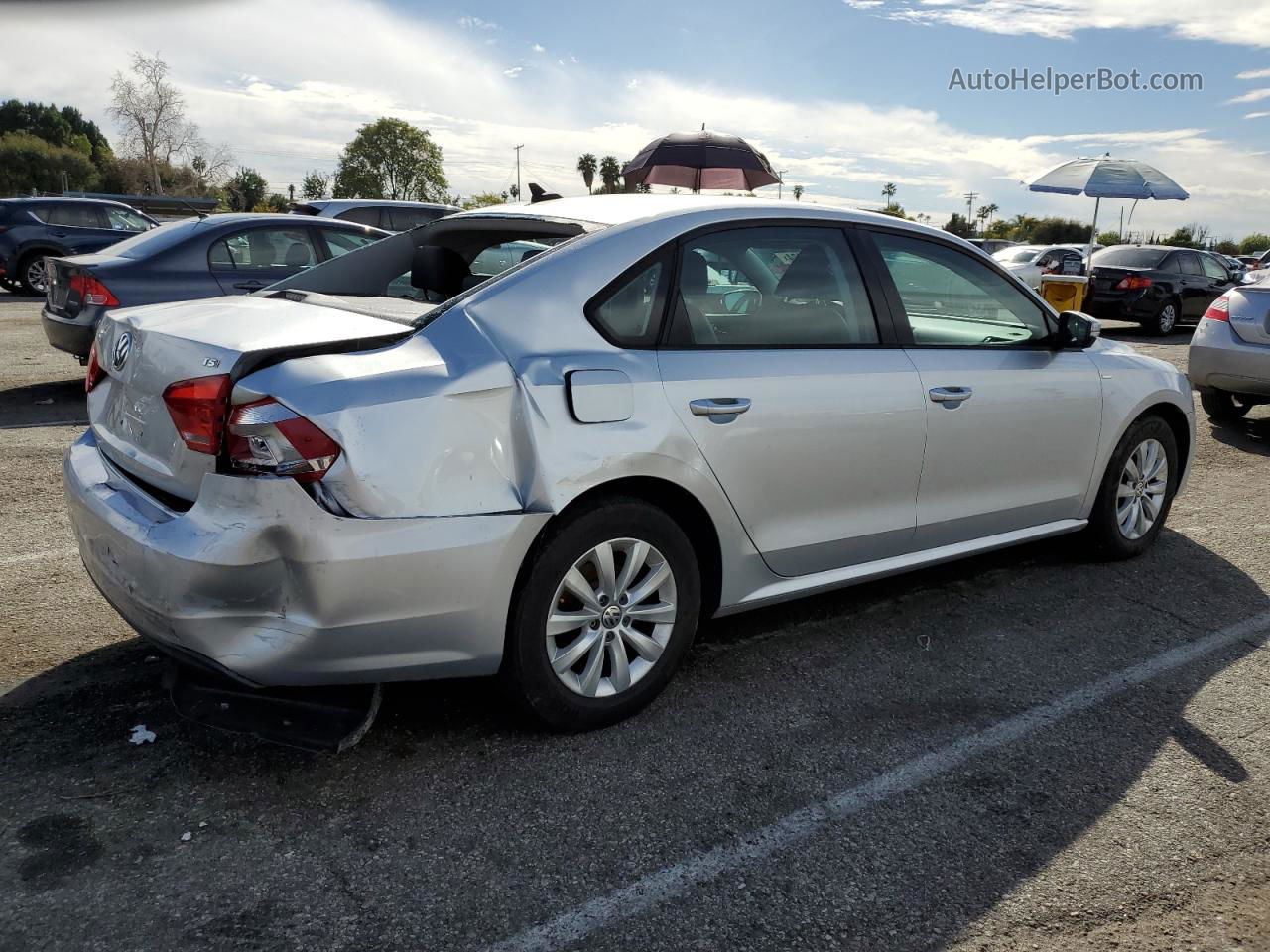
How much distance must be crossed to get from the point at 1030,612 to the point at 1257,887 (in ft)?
6.08

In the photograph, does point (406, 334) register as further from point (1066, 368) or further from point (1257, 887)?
point (1066, 368)

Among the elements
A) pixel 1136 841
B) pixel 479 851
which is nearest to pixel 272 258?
pixel 479 851

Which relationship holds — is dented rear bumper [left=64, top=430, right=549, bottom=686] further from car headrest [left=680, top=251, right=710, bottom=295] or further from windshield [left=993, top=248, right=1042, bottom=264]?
windshield [left=993, top=248, right=1042, bottom=264]

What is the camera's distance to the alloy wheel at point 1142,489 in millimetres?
4891

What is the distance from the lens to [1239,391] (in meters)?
8.16

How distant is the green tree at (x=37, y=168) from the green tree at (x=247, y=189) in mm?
9255

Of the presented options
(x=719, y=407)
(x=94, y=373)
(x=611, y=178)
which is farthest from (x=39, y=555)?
(x=611, y=178)

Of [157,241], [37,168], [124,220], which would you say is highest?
[37,168]

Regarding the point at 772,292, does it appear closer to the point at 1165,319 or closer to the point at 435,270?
the point at 435,270

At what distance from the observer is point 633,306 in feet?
10.4

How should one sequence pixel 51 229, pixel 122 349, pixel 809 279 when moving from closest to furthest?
1. pixel 122 349
2. pixel 809 279
3. pixel 51 229

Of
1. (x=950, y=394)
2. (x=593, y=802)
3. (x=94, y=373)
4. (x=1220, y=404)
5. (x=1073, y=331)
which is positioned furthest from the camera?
(x=1220, y=404)

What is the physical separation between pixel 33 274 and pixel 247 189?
6590 centimetres

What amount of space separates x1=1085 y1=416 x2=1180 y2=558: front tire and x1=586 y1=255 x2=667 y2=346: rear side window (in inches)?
105
